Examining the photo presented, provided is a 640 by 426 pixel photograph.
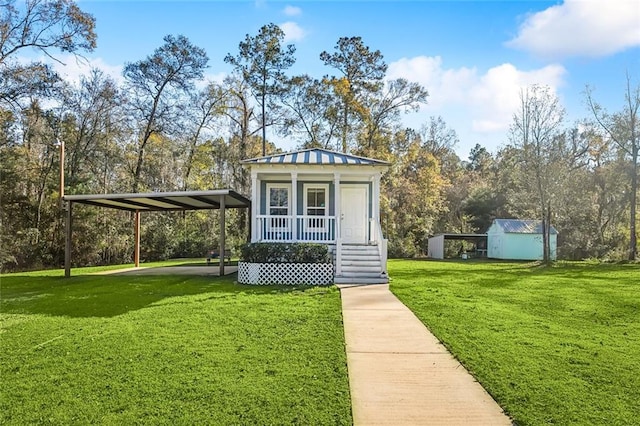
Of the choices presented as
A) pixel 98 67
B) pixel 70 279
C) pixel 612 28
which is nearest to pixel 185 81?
pixel 98 67

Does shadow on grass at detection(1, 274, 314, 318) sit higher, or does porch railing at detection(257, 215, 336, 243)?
porch railing at detection(257, 215, 336, 243)

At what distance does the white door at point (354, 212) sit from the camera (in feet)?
49.0

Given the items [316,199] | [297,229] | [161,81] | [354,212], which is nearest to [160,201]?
[297,229]

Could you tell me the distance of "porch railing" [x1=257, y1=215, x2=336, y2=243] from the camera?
13320 mm

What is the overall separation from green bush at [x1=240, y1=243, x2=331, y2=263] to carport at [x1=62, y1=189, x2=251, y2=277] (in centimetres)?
181

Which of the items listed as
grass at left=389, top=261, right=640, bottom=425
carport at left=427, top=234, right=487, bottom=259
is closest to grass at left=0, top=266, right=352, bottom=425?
grass at left=389, top=261, right=640, bottom=425

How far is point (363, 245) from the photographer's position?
1354cm

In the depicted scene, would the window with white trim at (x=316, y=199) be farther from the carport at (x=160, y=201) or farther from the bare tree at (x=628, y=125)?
the bare tree at (x=628, y=125)

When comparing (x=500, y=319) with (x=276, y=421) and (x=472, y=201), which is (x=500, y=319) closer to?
(x=276, y=421)

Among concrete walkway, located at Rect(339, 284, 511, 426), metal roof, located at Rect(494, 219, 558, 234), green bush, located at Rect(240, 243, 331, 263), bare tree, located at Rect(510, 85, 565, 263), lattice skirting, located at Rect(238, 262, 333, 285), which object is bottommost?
concrete walkway, located at Rect(339, 284, 511, 426)

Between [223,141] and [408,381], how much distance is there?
27.1 m

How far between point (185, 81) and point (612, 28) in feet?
71.3

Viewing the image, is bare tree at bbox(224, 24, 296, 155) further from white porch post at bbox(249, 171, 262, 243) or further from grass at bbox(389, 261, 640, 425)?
grass at bbox(389, 261, 640, 425)

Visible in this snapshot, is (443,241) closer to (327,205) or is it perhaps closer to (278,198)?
(327,205)
